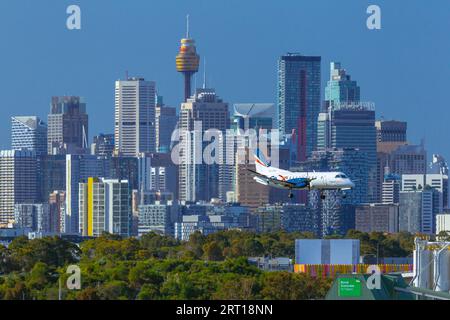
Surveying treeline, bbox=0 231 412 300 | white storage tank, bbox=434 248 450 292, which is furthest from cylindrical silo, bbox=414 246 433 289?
treeline, bbox=0 231 412 300

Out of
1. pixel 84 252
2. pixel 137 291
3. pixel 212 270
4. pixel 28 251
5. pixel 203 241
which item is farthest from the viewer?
pixel 203 241

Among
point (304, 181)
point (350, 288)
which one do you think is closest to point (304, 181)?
point (304, 181)

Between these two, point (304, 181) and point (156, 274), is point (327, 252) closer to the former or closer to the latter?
point (304, 181)

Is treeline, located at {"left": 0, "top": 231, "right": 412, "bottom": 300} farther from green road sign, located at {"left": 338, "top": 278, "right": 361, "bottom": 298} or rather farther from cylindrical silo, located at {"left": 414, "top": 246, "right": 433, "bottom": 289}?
green road sign, located at {"left": 338, "top": 278, "right": 361, "bottom": 298}
